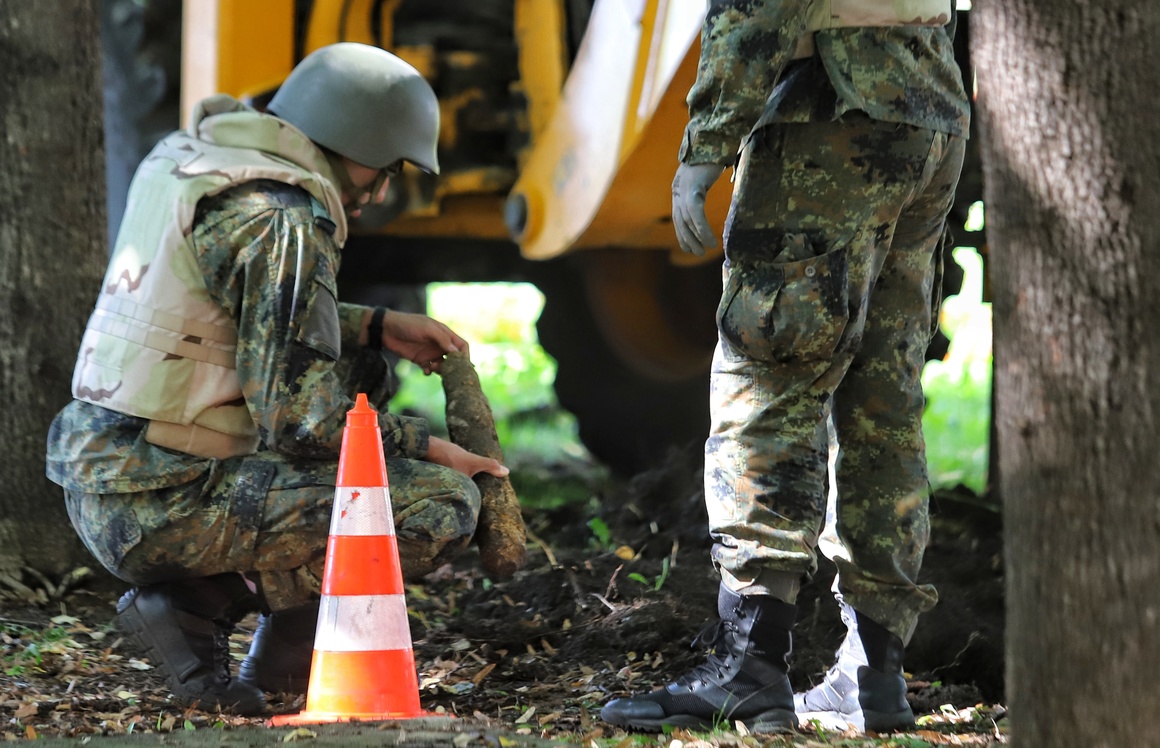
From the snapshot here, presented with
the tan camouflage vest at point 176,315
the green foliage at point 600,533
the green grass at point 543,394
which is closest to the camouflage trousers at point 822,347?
the tan camouflage vest at point 176,315

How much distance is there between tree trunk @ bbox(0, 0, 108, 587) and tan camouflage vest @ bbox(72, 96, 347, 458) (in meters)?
0.72

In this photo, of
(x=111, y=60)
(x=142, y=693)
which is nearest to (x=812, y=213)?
(x=142, y=693)

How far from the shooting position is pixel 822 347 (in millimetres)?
2512

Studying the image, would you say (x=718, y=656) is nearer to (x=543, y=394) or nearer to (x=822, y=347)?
(x=822, y=347)

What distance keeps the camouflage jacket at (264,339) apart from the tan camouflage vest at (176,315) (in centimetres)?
3

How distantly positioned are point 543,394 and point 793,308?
6710 mm

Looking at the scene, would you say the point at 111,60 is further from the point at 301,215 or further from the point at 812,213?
the point at 812,213

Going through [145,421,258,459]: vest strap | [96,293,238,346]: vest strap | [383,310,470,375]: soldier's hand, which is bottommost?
[145,421,258,459]: vest strap

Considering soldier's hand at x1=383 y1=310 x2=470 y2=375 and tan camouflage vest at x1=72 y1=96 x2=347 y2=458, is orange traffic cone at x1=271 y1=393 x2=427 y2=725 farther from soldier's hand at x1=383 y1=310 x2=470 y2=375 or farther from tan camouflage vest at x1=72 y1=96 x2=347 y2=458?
soldier's hand at x1=383 y1=310 x2=470 y2=375

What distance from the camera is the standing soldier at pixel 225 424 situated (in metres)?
2.83

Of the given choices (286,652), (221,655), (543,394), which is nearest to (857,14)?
(286,652)

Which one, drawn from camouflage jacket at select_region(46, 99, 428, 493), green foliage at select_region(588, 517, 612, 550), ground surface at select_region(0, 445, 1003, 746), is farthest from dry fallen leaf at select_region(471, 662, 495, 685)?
green foliage at select_region(588, 517, 612, 550)

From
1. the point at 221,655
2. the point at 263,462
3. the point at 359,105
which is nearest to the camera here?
the point at 263,462

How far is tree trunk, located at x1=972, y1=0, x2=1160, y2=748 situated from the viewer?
1831mm
